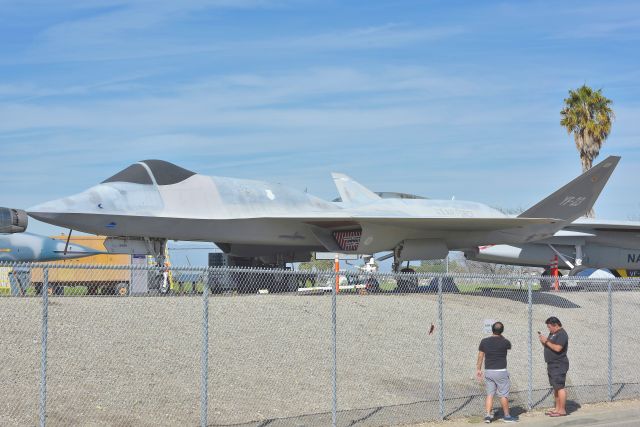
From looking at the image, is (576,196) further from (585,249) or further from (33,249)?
(33,249)

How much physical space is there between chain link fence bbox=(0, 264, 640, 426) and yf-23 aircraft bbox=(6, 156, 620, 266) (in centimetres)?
325

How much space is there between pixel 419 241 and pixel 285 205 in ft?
13.2

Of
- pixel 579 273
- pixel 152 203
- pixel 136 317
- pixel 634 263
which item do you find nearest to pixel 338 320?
pixel 136 317

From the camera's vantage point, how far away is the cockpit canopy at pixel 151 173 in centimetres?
2062

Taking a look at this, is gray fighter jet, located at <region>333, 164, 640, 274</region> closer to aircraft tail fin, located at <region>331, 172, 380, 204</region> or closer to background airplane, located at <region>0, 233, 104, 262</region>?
aircraft tail fin, located at <region>331, 172, 380, 204</region>

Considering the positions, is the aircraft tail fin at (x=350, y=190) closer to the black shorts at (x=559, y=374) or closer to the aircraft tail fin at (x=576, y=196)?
the aircraft tail fin at (x=576, y=196)

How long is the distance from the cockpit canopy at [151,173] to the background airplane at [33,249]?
11793 mm

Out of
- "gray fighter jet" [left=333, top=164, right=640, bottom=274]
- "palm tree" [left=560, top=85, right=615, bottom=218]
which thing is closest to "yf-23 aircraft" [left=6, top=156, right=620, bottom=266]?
"gray fighter jet" [left=333, top=164, right=640, bottom=274]

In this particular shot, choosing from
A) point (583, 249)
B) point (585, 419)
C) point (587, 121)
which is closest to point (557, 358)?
point (585, 419)

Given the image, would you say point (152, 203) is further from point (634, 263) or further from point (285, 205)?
point (634, 263)

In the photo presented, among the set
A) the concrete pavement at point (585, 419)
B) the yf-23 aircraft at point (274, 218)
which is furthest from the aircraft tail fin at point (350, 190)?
the concrete pavement at point (585, 419)

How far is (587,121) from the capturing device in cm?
4772

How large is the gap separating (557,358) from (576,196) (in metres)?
13.0

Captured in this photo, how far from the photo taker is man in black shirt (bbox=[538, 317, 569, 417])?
1262cm
